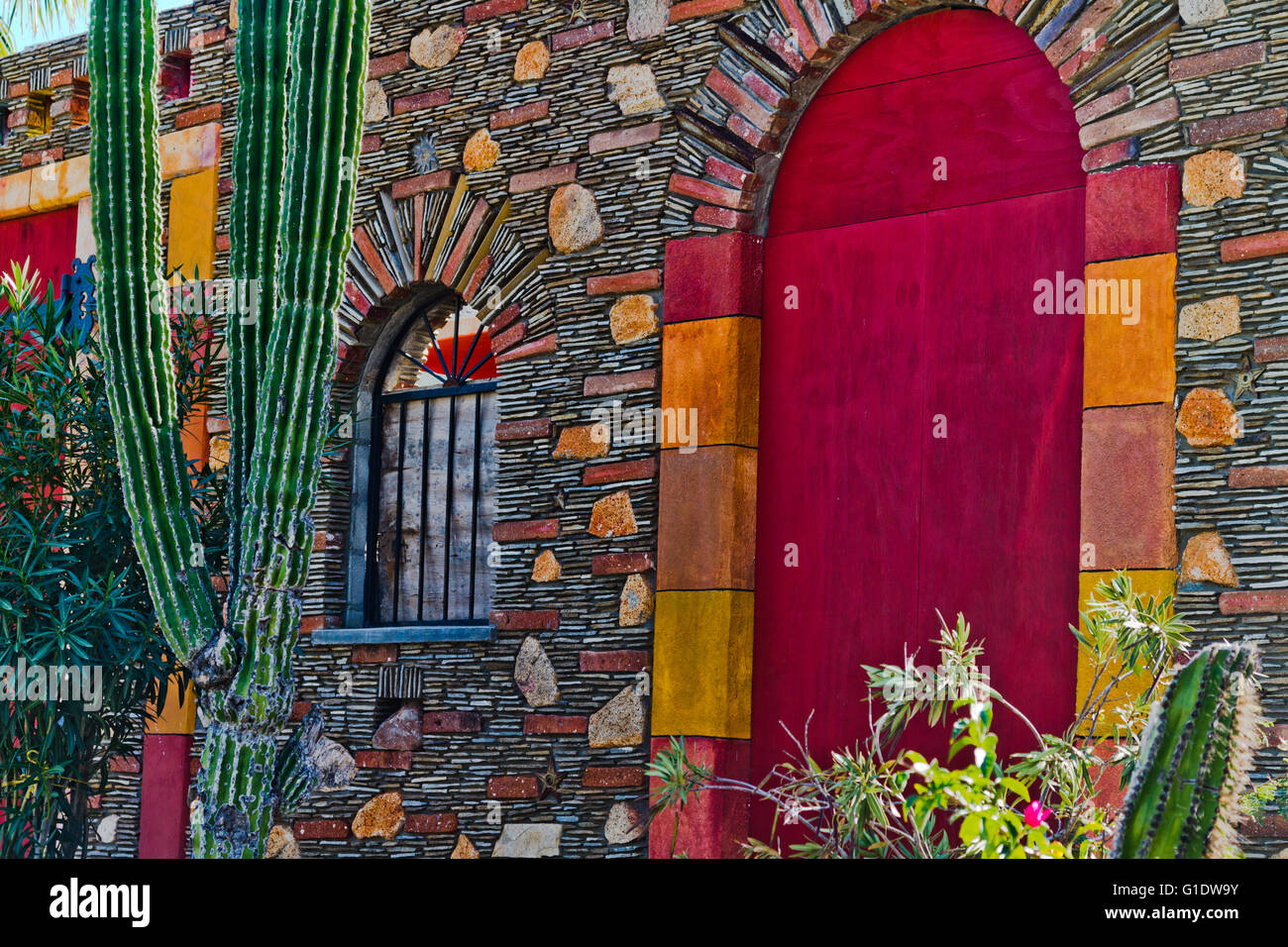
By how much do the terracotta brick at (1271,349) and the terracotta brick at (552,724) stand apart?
290cm

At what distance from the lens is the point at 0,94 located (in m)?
8.95

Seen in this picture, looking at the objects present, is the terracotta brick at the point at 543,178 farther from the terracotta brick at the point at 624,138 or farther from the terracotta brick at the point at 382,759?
the terracotta brick at the point at 382,759

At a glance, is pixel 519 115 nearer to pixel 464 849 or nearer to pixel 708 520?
pixel 708 520

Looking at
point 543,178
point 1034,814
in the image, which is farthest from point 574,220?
point 1034,814

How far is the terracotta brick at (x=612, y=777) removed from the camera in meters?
6.09

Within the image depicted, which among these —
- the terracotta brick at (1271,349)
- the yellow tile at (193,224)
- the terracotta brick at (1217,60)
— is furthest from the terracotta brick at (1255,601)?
the yellow tile at (193,224)

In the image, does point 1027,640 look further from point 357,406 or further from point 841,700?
point 357,406

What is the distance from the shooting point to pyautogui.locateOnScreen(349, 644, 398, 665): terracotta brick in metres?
6.88

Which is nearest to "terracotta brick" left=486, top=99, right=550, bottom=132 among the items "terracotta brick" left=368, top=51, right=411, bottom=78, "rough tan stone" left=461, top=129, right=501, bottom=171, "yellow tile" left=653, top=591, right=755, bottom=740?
"rough tan stone" left=461, top=129, right=501, bottom=171

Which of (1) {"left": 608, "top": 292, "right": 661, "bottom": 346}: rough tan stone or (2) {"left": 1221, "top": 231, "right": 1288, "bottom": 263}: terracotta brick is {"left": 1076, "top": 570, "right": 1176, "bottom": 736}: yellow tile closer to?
(2) {"left": 1221, "top": 231, "right": 1288, "bottom": 263}: terracotta brick

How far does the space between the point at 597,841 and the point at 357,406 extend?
245cm

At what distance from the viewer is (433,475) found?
7.16 m

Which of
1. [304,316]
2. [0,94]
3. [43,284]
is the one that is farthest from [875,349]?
[0,94]
